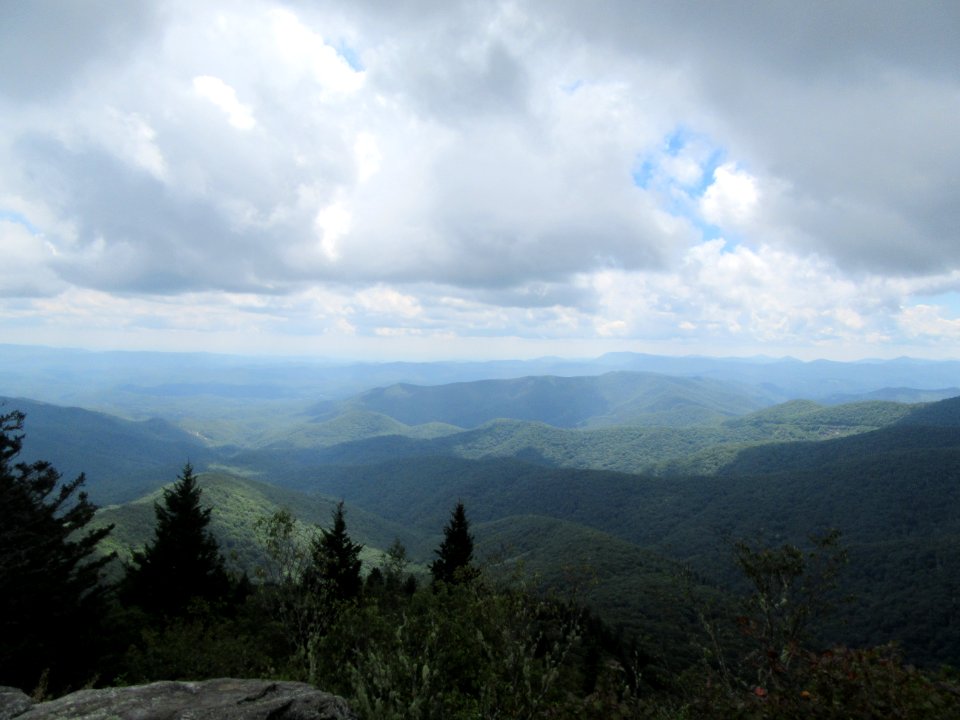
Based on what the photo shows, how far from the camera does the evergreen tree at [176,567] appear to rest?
100ft

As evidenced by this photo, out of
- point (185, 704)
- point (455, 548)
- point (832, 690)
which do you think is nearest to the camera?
point (832, 690)

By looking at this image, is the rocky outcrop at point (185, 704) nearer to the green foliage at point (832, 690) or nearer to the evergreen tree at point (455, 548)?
the green foliage at point (832, 690)

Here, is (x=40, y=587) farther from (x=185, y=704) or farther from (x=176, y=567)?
(x=185, y=704)

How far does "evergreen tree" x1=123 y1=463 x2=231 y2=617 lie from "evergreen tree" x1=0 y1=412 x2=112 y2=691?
10508 mm

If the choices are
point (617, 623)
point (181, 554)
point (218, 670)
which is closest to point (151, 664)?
point (218, 670)

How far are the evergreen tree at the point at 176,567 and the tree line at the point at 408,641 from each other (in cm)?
9

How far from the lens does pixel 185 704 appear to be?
765cm

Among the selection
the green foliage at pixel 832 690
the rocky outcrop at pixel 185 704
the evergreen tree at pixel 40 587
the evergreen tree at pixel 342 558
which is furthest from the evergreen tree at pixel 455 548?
the rocky outcrop at pixel 185 704

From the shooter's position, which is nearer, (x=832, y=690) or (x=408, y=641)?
(x=832, y=690)

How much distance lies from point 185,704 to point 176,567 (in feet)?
92.6

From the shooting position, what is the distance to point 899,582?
149625 mm

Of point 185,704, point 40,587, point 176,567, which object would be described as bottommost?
point 176,567

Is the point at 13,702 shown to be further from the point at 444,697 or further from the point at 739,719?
the point at 739,719

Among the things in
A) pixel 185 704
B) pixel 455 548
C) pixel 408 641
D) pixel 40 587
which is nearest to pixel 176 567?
pixel 40 587
